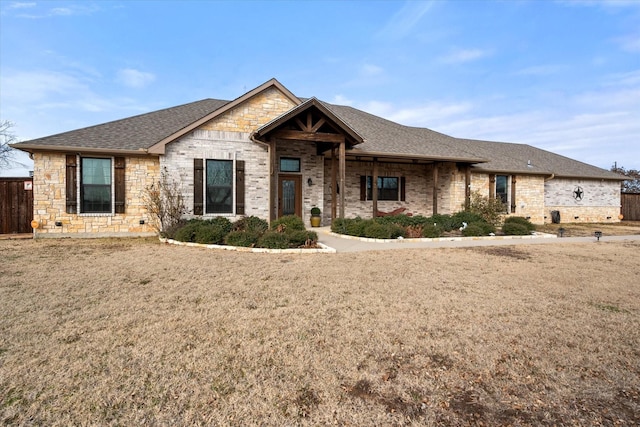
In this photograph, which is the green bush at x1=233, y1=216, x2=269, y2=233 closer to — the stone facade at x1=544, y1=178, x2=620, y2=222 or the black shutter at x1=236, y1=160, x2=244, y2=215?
the black shutter at x1=236, y1=160, x2=244, y2=215

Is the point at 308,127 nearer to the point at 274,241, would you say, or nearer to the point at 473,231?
the point at 274,241

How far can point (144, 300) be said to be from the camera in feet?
15.0

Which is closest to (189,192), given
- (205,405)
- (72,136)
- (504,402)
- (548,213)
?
(72,136)

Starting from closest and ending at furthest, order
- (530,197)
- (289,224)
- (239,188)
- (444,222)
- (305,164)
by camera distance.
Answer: (289,224), (239,188), (444,222), (305,164), (530,197)

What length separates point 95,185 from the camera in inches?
460

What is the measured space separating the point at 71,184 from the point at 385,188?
44.5ft

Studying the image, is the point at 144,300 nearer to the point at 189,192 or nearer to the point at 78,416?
the point at 78,416

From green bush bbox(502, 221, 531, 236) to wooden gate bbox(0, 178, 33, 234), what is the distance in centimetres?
1826

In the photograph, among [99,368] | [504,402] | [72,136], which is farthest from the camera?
[72,136]

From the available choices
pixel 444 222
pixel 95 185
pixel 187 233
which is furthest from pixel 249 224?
pixel 444 222

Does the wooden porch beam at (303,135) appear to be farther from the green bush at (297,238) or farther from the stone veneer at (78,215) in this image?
the stone veneer at (78,215)

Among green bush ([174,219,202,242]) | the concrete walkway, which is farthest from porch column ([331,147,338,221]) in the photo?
green bush ([174,219,202,242])

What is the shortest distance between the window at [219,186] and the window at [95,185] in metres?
3.50

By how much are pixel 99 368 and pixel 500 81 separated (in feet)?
67.1
